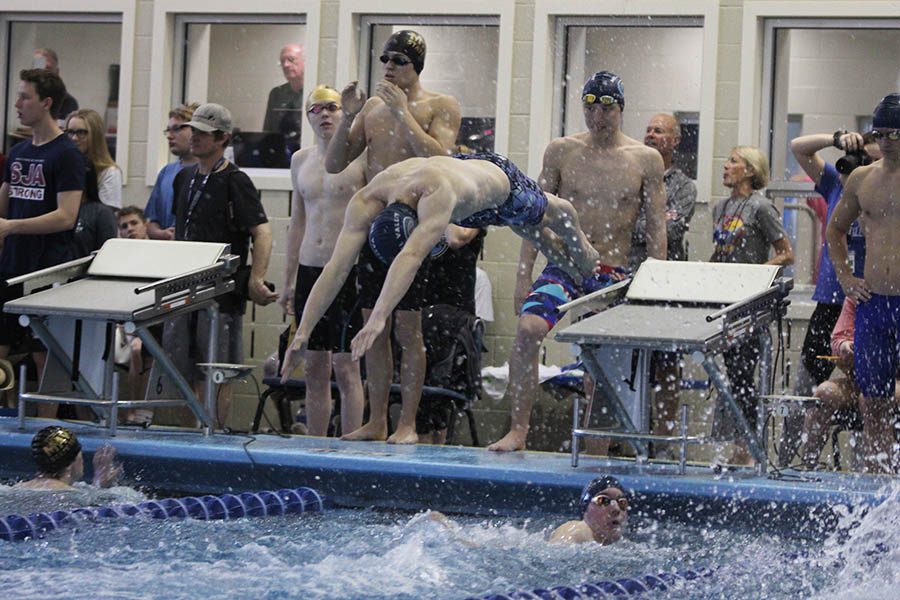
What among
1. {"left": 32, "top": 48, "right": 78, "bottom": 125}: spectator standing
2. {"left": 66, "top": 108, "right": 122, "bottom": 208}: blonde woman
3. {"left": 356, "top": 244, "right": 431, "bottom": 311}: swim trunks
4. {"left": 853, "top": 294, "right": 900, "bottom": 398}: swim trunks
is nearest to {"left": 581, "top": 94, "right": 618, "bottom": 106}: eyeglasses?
{"left": 356, "top": 244, "right": 431, "bottom": 311}: swim trunks

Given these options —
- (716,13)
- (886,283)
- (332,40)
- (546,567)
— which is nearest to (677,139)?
(716,13)

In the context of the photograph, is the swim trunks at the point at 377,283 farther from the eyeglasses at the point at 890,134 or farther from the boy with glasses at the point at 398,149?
the eyeglasses at the point at 890,134

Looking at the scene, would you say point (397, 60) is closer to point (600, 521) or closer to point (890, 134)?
point (890, 134)

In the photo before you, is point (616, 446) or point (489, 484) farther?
point (616, 446)

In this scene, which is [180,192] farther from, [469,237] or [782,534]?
[782,534]

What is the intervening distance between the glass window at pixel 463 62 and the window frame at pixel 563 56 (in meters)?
0.41

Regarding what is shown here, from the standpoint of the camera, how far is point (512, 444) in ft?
23.6

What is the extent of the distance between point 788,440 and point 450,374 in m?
1.94

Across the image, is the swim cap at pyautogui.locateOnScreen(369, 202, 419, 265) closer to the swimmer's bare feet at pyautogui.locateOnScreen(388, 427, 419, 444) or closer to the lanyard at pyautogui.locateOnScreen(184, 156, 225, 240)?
the swimmer's bare feet at pyautogui.locateOnScreen(388, 427, 419, 444)

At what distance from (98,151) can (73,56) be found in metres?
2.13

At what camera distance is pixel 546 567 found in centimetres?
561

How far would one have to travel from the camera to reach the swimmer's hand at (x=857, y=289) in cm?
694

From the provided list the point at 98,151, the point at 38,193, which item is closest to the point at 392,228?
the point at 38,193

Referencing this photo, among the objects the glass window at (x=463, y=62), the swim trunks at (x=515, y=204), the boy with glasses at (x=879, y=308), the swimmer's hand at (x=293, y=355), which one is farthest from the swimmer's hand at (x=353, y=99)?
the glass window at (x=463, y=62)
